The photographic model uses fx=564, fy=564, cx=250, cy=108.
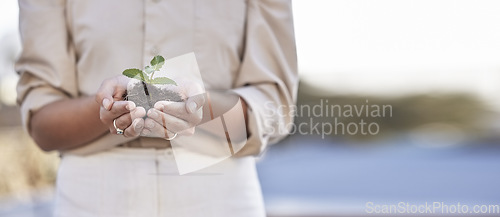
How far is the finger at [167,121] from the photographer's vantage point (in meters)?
0.78

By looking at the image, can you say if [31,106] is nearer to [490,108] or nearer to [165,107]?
[165,107]

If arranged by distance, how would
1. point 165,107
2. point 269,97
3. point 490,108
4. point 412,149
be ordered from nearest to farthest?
point 165,107 < point 269,97 < point 490,108 < point 412,149

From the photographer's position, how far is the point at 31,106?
1.11 m

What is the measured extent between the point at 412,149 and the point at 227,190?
10.1 meters

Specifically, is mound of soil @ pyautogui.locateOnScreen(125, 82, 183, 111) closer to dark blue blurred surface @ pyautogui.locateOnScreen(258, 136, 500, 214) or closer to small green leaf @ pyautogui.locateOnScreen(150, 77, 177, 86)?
small green leaf @ pyautogui.locateOnScreen(150, 77, 177, 86)

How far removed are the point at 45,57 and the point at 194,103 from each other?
45cm

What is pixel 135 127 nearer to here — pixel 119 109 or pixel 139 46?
pixel 119 109

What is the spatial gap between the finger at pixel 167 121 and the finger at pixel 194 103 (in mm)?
23

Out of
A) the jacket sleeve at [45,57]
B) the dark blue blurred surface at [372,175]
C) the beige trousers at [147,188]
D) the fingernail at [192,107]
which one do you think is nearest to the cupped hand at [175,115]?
the fingernail at [192,107]

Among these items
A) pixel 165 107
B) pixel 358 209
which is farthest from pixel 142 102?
pixel 358 209

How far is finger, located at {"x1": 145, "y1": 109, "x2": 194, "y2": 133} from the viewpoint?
781 millimetres

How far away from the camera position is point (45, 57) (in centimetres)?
112

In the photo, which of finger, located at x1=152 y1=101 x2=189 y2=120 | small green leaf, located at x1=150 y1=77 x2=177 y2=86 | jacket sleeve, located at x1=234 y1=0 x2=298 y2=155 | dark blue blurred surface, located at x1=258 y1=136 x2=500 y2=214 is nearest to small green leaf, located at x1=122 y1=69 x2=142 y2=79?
small green leaf, located at x1=150 y1=77 x2=177 y2=86

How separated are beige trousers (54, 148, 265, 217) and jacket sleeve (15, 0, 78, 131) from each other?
0.14m
